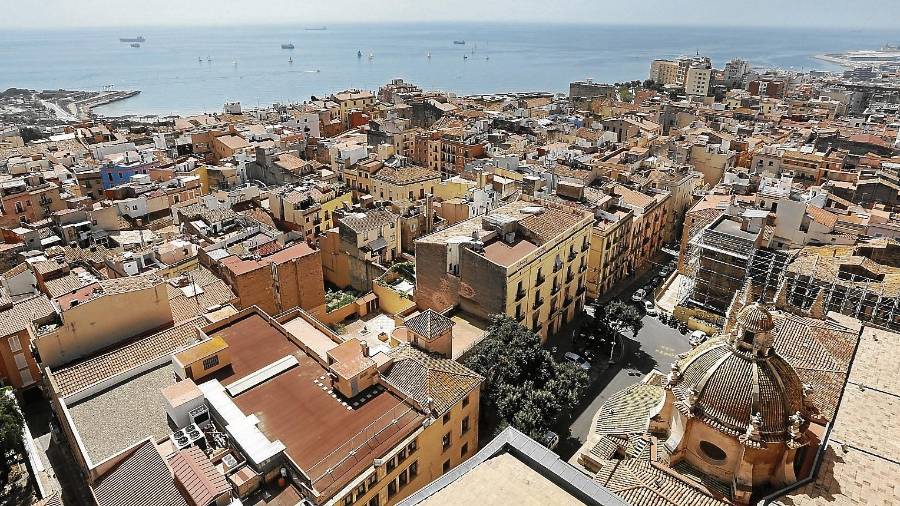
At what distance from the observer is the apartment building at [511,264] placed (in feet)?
127

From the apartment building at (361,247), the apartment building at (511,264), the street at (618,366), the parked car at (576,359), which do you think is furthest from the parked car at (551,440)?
the apartment building at (361,247)

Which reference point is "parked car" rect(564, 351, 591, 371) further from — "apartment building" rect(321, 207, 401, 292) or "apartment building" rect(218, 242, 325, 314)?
"apartment building" rect(218, 242, 325, 314)

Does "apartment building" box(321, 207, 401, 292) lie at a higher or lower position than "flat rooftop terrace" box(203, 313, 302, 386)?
lower

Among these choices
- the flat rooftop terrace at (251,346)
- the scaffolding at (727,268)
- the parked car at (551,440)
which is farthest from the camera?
the scaffolding at (727,268)

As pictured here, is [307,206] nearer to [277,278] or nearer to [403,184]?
[403,184]

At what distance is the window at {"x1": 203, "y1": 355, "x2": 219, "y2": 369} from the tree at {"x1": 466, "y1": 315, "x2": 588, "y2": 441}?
45.4 feet

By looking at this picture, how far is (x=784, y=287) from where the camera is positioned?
37688 mm

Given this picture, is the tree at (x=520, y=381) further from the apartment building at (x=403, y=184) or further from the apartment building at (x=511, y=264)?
the apartment building at (x=403, y=184)

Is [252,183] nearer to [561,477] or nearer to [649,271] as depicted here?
[649,271]

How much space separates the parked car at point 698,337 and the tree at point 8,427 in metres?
44.4

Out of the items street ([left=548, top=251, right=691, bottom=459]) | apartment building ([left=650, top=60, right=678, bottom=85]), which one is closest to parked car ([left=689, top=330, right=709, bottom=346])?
street ([left=548, top=251, right=691, bottom=459])

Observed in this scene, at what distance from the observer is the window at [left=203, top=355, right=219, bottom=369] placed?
93.3 ft

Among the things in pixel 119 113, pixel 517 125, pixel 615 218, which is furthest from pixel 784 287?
pixel 119 113

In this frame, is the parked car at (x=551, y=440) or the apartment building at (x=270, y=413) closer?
the apartment building at (x=270, y=413)
